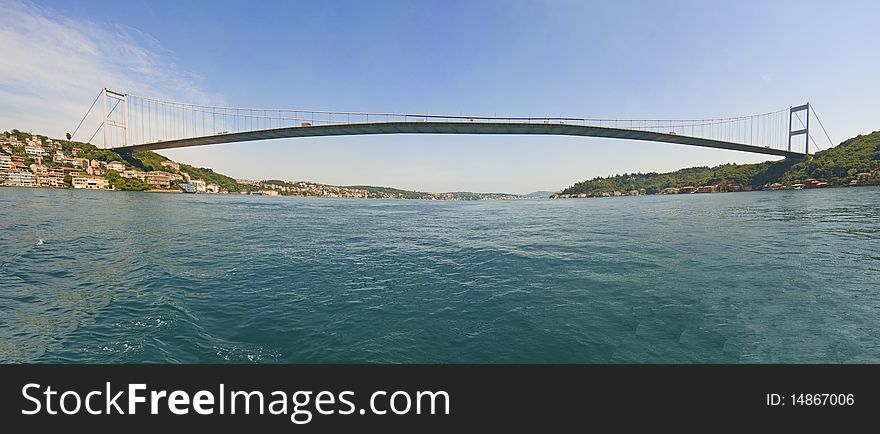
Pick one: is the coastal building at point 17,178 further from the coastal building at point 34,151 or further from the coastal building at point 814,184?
the coastal building at point 814,184

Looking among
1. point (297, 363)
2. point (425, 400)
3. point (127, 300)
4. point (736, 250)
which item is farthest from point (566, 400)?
point (736, 250)

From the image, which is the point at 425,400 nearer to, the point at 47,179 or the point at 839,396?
the point at 839,396

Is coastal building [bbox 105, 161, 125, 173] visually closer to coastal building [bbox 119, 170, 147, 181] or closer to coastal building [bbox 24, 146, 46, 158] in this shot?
coastal building [bbox 119, 170, 147, 181]

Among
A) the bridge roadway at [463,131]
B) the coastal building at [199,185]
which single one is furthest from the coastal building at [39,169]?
the bridge roadway at [463,131]

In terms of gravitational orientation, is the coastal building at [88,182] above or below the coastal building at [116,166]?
below

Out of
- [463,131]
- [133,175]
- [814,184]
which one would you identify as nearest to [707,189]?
[814,184]
